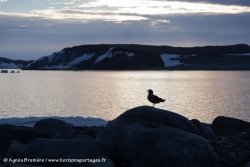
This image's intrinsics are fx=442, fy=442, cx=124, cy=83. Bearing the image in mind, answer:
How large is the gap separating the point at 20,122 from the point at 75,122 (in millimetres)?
2529

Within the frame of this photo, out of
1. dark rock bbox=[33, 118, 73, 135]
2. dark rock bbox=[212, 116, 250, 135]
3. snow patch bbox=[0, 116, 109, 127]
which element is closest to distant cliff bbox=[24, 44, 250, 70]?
snow patch bbox=[0, 116, 109, 127]

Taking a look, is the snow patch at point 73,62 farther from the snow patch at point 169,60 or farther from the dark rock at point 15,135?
the dark rock at point 15,135

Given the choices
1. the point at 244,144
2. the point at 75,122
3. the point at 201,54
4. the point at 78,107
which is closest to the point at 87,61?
the point at 201,54

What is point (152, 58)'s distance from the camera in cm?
15538

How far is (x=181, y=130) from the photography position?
372 inches

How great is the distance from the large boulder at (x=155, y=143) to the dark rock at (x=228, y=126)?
6419 mm

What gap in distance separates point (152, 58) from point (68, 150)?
5785 inches

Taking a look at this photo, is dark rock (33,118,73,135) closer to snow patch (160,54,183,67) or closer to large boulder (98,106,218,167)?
large boulder (98,106,218,167)

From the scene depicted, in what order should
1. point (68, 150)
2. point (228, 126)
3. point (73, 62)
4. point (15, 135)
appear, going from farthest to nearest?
point (73, 62)
point (228, 126)
point (15, 135)
point (68, 150)

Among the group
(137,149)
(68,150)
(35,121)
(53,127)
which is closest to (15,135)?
(53,127)

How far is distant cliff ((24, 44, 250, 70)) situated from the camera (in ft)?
501

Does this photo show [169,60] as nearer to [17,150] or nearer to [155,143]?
[17,150]

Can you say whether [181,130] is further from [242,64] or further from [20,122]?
[242,64]

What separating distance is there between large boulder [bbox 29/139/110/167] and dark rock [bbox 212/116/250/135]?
300 inches
